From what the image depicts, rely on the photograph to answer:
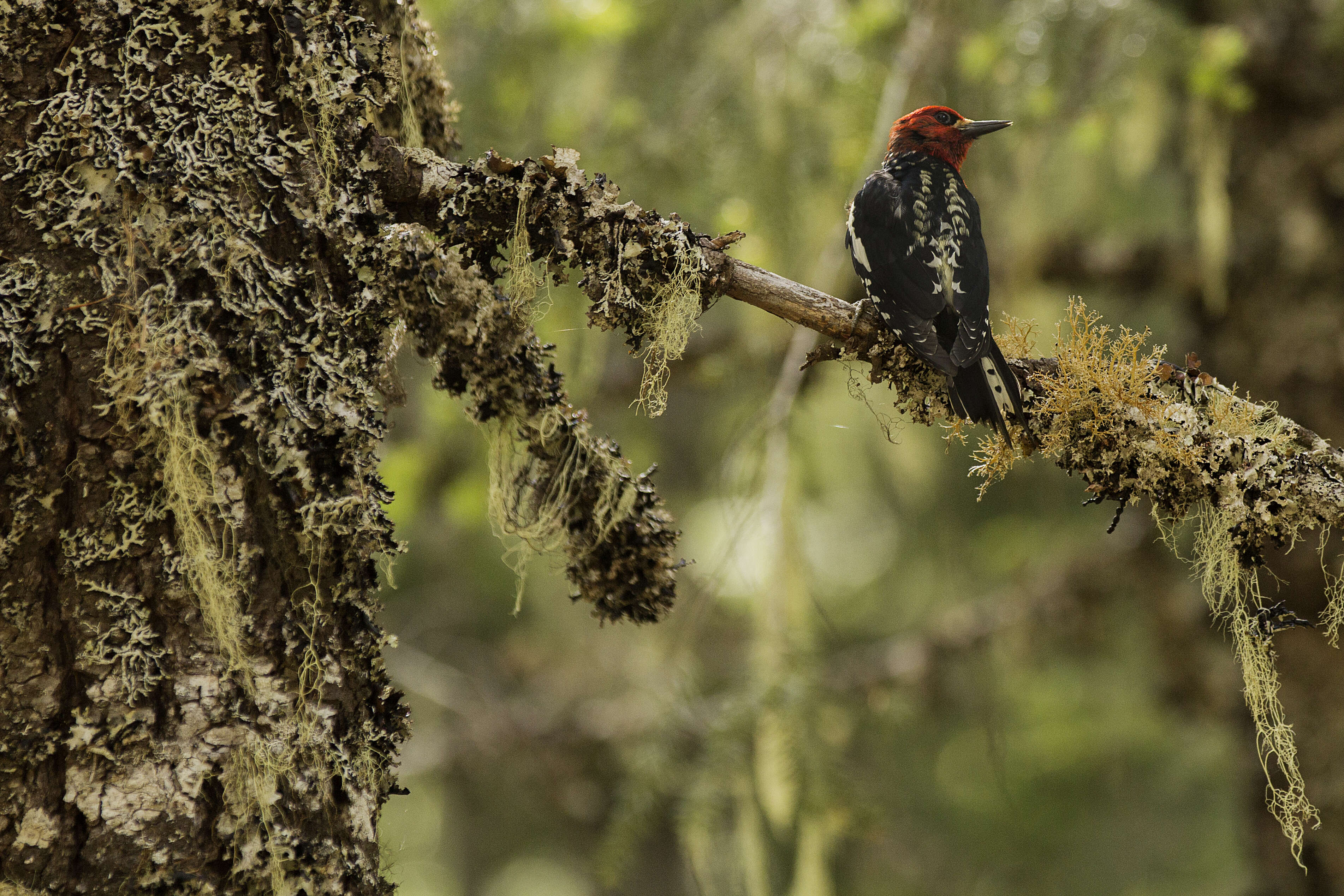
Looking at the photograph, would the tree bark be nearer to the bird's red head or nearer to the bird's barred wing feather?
the bird's barred wing feather

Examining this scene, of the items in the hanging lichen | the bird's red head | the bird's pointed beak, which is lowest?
the hanging lichen

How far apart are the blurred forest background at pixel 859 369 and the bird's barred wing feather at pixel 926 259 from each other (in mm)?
158

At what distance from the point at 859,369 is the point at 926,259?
566mm

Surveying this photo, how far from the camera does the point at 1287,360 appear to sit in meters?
3.80

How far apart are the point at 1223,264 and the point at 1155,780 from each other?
546 centimetres

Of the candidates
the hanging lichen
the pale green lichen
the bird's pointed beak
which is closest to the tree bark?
the pale green lichen

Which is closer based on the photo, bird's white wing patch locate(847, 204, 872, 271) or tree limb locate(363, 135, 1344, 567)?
tree limb locate(363, 135, 1344, 567)

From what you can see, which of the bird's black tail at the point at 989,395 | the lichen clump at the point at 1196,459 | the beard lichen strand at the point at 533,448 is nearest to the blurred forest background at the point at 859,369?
the bird's black tail at the point at 989,395

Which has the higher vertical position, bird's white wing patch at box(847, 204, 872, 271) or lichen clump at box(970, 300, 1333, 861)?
bird's white wing patch at box(847, 204, 872, 271)

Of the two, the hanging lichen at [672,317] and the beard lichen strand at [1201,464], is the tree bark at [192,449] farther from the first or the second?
the beard lichen strand at [1201,464]

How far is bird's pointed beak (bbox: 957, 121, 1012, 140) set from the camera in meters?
2.11

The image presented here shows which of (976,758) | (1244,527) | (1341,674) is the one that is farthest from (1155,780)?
(1244,527)

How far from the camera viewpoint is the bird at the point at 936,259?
4.86 feet

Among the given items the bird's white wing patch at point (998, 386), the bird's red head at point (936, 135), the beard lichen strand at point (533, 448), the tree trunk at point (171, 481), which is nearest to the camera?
the tree trunk at point (171, 481)
